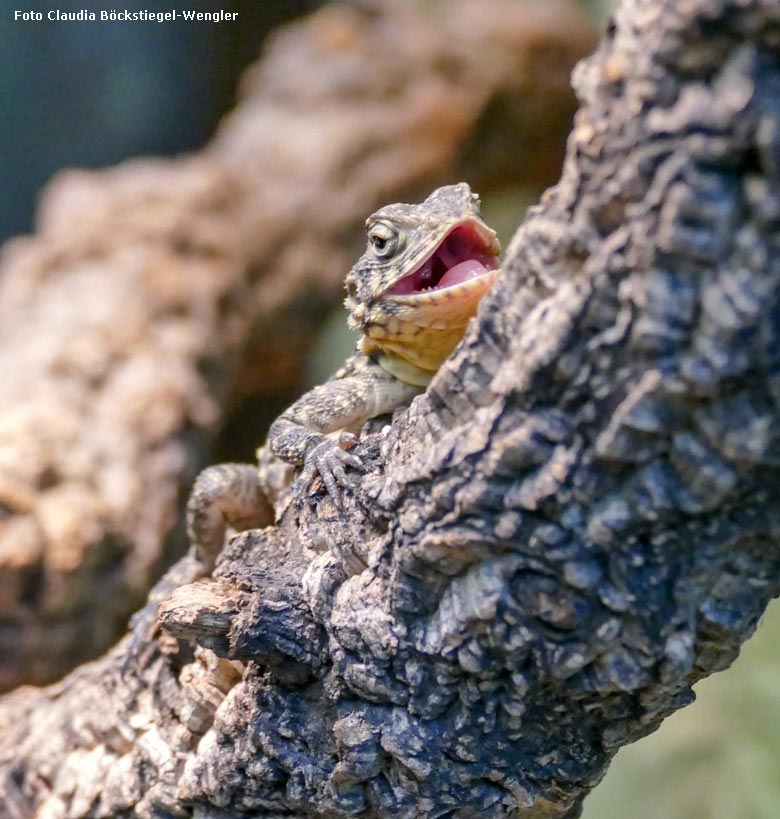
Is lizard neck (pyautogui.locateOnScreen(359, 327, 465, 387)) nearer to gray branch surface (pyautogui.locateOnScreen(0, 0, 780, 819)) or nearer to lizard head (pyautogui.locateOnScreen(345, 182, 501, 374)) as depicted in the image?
lizard head (pyautogui.locateOnScreen(345, 182, 501, 374))

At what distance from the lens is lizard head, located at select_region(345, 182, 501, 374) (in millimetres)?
2557

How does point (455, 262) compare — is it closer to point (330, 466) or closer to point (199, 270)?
point (330, 466)

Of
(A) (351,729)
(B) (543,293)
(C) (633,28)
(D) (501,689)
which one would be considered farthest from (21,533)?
(C) (633,28)

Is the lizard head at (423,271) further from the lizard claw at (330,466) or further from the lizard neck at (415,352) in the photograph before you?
the lizard claw at (330,466)

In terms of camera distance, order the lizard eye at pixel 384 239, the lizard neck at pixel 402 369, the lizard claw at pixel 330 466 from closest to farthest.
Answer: the lizard claw at pixel 330 466 → the lizard eye at pixel 384 239 → the lizard neck at pixel 402 369

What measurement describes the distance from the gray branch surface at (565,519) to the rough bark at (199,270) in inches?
89.3

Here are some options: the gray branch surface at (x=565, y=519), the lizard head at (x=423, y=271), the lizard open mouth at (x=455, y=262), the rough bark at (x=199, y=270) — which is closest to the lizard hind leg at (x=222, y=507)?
the gray branch surface at (x=565, y=519)

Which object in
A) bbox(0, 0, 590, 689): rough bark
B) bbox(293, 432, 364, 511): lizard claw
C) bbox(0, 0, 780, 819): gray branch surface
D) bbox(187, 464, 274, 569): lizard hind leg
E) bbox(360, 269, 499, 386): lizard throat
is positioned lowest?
bbox(0, 0, 780, 819): gray branch surface

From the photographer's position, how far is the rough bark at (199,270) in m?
4.50

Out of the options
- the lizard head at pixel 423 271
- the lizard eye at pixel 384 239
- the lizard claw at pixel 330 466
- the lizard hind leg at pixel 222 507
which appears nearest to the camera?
the lizard claw at pixel 330 466

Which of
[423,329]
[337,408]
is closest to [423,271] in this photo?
[423,329]

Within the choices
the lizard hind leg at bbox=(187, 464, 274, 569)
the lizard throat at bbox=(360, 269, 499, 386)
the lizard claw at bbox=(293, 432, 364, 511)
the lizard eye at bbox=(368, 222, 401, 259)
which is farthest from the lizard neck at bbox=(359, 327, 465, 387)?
the lizard hind leg at bbox=(187, 464, 274, 569)

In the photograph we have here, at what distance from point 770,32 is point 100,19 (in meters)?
6.83

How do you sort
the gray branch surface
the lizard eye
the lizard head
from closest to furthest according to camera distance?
1. the gray branch surface
2. the lizard head
3. the lizard eye
